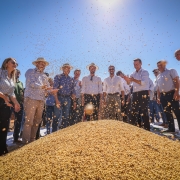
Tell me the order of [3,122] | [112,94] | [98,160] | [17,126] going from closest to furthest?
[98,160] < [3,122] < [17,126] < [112,94]

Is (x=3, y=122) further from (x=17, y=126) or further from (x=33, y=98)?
Answer: (x=17, y=126)

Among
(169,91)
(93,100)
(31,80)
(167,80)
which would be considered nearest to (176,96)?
(169,91)

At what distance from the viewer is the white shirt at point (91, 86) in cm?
546

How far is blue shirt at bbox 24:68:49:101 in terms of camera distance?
3760 millimetres

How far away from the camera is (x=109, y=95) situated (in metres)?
5.80

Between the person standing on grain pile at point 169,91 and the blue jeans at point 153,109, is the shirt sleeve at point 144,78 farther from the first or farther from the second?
the blue jeans at point 153,109

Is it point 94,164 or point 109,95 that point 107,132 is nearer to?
point 94,164

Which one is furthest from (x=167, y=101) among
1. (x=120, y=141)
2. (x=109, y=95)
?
(x=120, y=141)

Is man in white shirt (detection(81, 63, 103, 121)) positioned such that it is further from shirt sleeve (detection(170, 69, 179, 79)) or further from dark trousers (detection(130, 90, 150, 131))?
shirt sleeve (detection(170, 69, 179, 79))

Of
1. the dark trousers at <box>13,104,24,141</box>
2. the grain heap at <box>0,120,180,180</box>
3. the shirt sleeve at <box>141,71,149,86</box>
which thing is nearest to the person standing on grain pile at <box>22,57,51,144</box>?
the dark trousers at <box>13,104,24,141</box>

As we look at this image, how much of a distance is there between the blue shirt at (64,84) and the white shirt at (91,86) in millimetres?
565

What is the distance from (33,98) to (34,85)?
11.9 inches

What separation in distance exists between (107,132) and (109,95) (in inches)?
138

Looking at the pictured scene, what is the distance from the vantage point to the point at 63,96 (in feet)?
15.9
